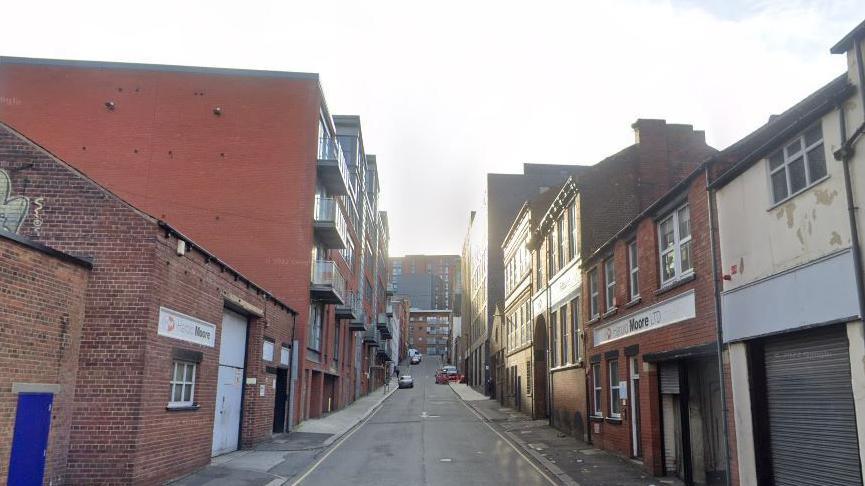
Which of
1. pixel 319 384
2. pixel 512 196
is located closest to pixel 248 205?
pixel 319 384

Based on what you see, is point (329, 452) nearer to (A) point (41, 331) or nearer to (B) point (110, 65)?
(A) point (41, 331)

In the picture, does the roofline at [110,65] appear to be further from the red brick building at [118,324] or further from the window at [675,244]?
the window at [675,244]

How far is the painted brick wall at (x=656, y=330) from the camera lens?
11.8 metres

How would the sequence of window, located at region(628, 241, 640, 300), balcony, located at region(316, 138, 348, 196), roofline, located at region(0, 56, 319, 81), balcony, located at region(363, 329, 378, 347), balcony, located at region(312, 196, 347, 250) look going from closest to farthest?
window, located at region(628, 241, 640, 300)
roofline, located at region(0, 56, 319, 81)
balcony, located at region(312, 196, 347, 250)
balcony, located at region(316, 138, 348, 196)
balcony, located at region(363, 329, 378, 347)

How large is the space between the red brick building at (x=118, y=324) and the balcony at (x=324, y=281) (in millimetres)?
13101

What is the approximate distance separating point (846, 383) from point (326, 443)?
15.2m

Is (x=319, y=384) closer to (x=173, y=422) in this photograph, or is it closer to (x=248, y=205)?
(x=248, y=205)

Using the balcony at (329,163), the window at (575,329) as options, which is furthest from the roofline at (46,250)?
the balcony at (329,163)

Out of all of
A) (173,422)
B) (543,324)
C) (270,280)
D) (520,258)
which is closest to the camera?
(173,422)

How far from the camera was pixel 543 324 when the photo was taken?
28.7 metres

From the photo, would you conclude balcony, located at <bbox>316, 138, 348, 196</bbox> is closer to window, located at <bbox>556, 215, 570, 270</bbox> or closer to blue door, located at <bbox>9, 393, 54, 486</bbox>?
window, located at <bbox>556, 215, 570, 270</bbox>

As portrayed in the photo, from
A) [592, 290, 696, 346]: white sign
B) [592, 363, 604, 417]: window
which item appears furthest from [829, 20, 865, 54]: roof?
[592, 363, 604, 417]: window

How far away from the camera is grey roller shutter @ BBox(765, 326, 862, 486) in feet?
26.3

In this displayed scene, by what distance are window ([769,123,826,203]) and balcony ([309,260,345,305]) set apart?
19875mm
